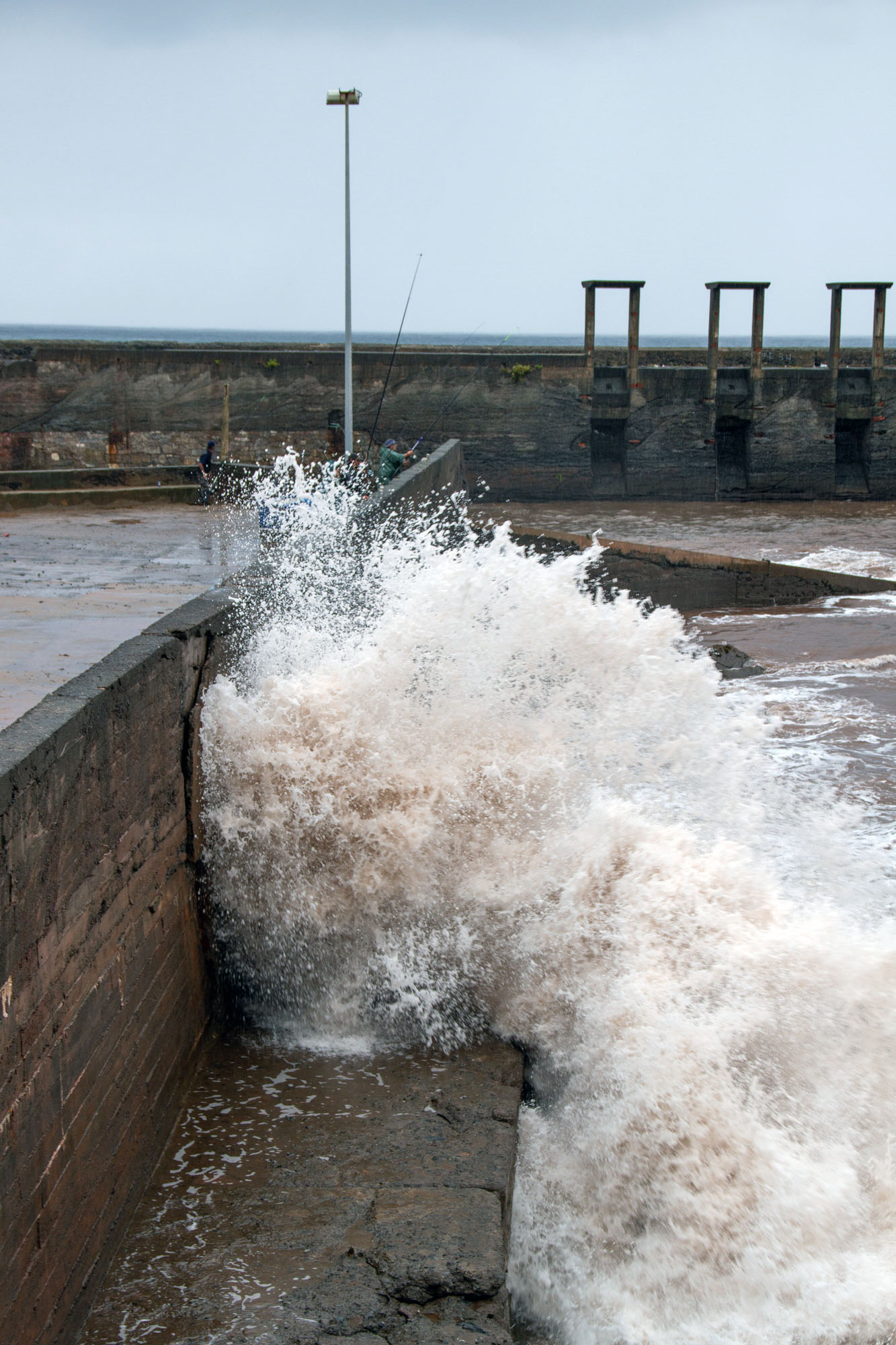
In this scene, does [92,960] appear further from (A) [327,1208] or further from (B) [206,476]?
(B) [206,476]

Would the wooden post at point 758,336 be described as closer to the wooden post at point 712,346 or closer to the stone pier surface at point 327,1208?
the wooden post at point 712,346

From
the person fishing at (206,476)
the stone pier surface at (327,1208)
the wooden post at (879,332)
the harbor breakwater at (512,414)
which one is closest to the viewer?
the stone pier surface at (327,1208)

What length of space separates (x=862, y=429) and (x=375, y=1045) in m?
23.1

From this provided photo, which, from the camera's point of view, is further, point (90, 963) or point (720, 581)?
point (720, 581)

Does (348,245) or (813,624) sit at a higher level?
(348,245)

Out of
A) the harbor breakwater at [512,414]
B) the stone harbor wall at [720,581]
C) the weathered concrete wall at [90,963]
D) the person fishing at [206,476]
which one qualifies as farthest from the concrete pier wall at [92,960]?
the harbor breakwater at [512,414]

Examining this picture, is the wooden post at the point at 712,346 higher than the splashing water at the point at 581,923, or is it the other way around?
the wooden post at the point at 712,346

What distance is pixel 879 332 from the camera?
78.3 feet

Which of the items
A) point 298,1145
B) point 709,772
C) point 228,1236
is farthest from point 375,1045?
point 709,772

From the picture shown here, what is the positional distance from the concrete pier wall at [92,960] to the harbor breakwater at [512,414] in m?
18.5

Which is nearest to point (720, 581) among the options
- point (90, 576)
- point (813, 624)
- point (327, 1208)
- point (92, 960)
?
point (813, 624)

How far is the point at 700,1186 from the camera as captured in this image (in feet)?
13.6

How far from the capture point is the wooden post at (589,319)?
2377cm

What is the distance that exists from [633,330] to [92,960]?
2196 centimetres
